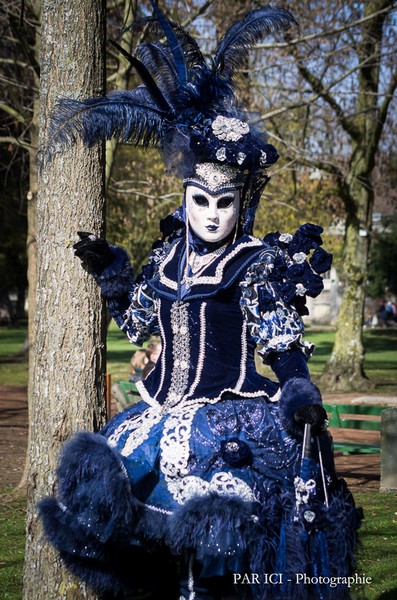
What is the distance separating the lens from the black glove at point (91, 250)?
443cm

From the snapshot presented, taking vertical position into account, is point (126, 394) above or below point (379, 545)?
above

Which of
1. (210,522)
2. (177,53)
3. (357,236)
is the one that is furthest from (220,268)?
(357,236)

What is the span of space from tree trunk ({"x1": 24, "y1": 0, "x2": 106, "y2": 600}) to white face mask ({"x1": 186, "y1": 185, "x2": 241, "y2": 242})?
25.5 inches

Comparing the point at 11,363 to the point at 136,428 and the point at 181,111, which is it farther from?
the point at 136,428

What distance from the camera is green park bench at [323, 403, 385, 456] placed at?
1005 centimetres

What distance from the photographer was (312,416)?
12.0ft

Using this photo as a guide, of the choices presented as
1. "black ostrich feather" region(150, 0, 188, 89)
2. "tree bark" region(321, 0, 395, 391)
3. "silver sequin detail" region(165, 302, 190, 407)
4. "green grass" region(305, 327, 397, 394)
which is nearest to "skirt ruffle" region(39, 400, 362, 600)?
"silver sequin detail" region(165, 302, 190, 407)

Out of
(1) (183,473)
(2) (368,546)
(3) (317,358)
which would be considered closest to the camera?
(1) (183,473)

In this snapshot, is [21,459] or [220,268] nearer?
[220,268]

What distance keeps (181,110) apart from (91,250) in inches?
31.4

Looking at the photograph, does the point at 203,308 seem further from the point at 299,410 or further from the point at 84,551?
the point at 84,551

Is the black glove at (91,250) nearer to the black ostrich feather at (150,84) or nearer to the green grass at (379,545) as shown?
the black ostrich feather at (150,84)

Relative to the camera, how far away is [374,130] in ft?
59.0

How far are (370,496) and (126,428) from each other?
17.2ft
